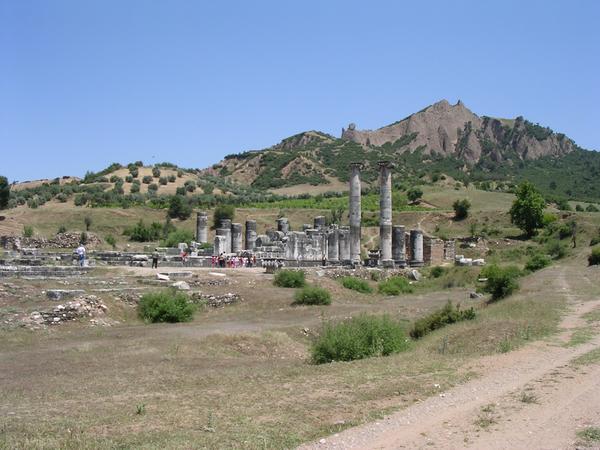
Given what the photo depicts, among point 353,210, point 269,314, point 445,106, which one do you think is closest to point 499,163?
point 445,106

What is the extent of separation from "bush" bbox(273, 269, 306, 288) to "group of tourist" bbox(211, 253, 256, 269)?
6866mm

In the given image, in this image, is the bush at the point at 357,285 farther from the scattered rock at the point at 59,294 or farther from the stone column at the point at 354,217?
the scattered rock at the point at 59,294

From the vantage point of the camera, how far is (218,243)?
4028 centimetres

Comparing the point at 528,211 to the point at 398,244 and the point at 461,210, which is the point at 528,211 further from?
the point at 398,244

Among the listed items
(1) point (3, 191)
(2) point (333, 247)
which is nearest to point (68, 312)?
(2) point (333, 247)

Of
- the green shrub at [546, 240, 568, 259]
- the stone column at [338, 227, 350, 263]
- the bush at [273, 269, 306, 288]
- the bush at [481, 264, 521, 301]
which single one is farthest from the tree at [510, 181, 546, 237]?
the bush at [481, 264, 521, 301]

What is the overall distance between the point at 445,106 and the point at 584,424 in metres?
161

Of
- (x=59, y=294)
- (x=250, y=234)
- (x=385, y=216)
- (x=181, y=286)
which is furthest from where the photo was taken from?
Answer: (x=250, y=234)

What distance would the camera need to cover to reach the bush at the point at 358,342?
13.8 m

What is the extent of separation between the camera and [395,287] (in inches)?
1217

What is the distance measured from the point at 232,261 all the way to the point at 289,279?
8.15 m

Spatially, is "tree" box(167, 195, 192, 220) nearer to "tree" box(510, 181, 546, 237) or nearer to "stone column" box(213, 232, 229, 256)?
"stone column" box(213, 232, 229, 256)

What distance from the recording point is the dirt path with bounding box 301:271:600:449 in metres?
7.44

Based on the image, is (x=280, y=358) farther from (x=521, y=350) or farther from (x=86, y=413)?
(x=86, y=413)
